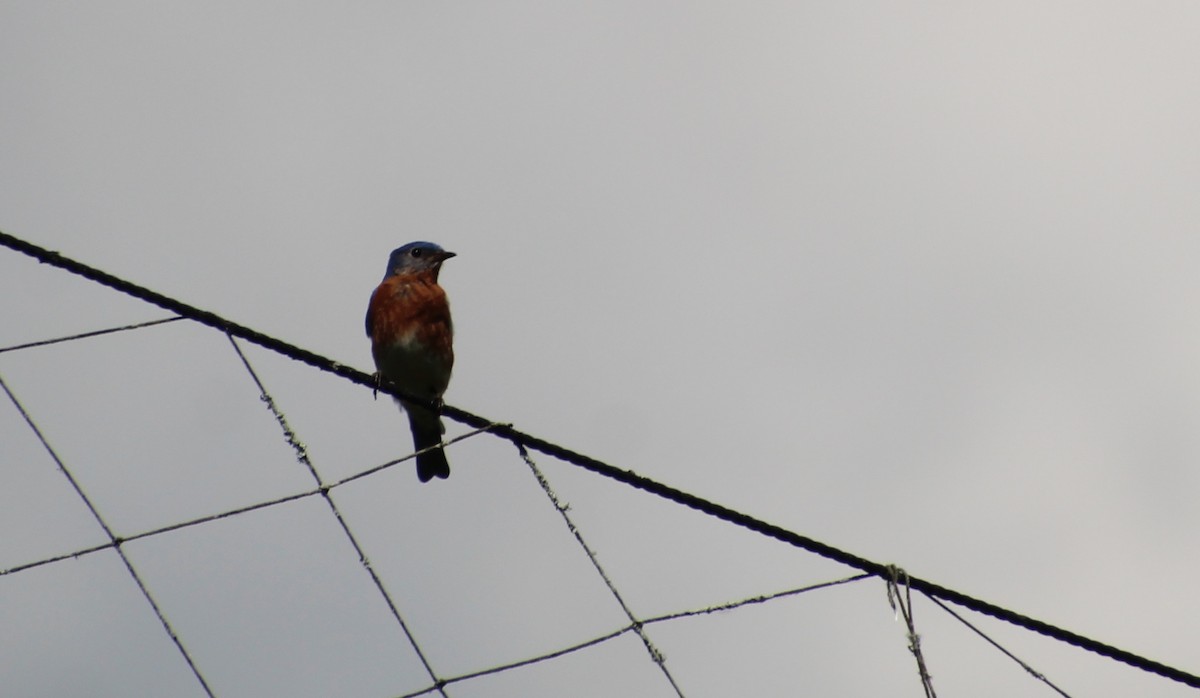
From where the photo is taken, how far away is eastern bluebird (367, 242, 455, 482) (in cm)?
958

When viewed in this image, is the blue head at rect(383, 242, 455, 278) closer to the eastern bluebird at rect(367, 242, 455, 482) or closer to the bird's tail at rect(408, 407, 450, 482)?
the eastern bluebird at rect(367, 242, 455, 482)

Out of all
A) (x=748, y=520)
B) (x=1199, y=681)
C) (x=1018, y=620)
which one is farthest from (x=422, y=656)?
(x=1199, y=681)

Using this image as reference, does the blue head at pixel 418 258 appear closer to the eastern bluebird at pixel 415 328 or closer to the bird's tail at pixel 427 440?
the eastern bluebird at pixel 415 328

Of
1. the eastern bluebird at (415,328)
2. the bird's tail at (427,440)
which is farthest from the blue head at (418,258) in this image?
the bird's tail at (427,440)

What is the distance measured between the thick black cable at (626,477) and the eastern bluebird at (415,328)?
11.5 ft

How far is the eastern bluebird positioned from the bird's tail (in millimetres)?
285

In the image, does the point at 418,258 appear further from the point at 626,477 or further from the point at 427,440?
the point at 626,477

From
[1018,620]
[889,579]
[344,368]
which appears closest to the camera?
[1018,620]

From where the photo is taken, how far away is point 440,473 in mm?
10305

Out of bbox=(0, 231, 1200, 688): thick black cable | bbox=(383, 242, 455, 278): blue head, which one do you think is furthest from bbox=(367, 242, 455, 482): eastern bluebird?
bbox=(0, 231, 1200, 688): thick black cable

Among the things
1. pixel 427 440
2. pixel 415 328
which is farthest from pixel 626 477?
pixel 427 440

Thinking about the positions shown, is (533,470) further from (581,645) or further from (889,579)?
(889,579)

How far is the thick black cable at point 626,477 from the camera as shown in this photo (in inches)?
200

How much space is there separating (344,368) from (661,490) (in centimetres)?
145
